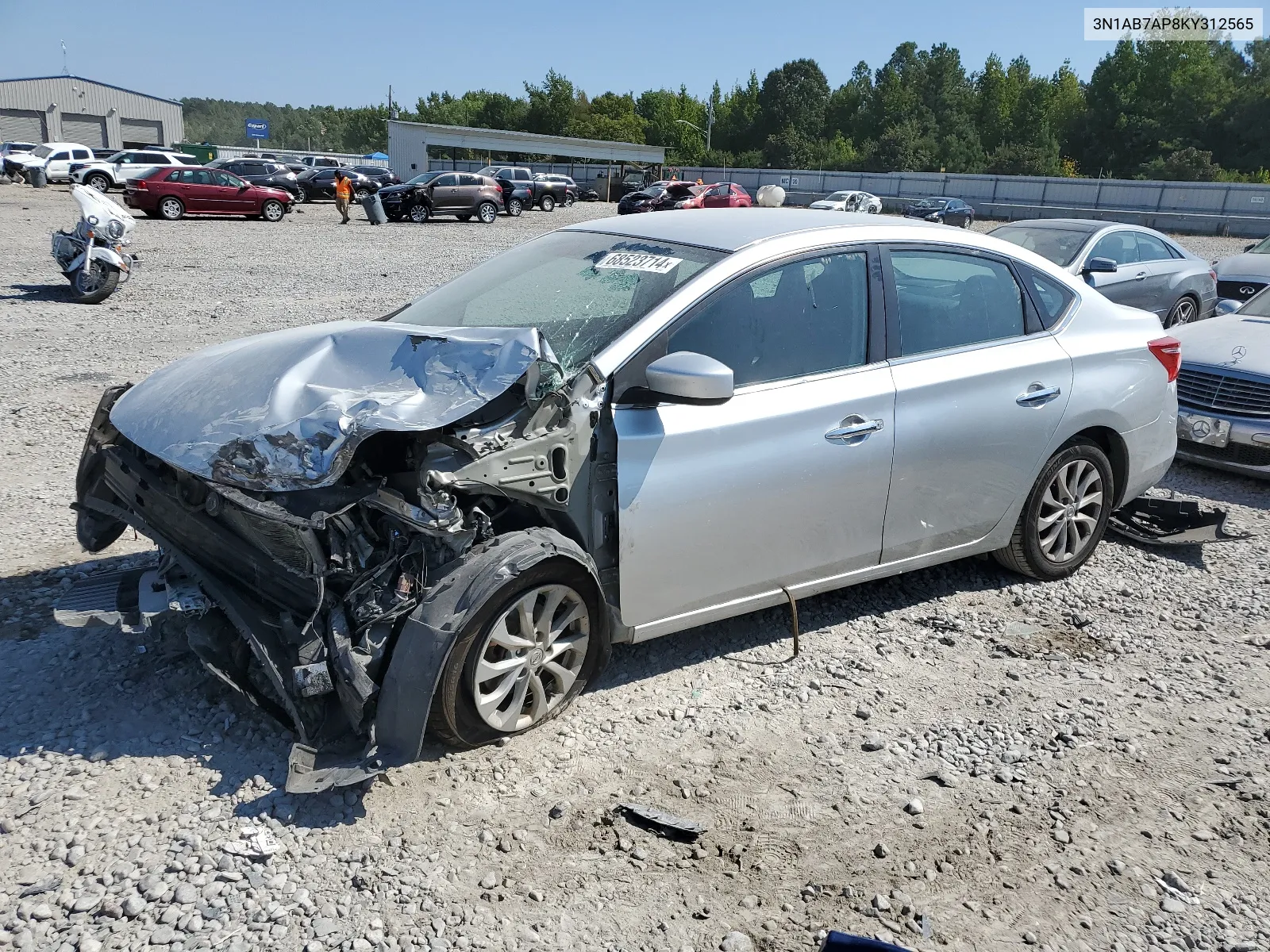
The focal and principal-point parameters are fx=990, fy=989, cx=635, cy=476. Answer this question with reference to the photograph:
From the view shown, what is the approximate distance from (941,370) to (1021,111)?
104 metres

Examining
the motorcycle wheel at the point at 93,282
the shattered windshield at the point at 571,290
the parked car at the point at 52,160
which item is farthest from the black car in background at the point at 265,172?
the shattered windshield at the point at 571,290

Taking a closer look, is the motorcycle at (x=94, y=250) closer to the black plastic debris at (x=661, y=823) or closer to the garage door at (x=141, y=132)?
the black plastic debris at (x=661, y=823)

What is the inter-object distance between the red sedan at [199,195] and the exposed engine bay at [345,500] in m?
26.6

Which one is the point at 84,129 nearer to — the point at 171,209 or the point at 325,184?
the point at 325,184

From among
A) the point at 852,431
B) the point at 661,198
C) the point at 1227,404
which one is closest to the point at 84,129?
the point at 661,198

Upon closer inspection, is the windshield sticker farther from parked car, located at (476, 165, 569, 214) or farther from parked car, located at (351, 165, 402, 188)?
parked car, located at (351, 165, 402, 188)

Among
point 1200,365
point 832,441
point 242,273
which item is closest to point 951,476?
point 832,441

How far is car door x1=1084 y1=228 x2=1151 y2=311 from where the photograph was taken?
1110 cm

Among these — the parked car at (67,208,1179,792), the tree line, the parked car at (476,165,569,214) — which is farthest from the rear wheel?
the tree line

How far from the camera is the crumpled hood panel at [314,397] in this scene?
10.2ft

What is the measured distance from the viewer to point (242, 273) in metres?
16.0

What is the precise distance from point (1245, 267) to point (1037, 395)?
1107cm

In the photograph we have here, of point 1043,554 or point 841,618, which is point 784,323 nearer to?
point 841,618

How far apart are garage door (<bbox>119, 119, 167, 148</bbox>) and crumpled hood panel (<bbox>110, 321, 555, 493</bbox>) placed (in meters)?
80.8
